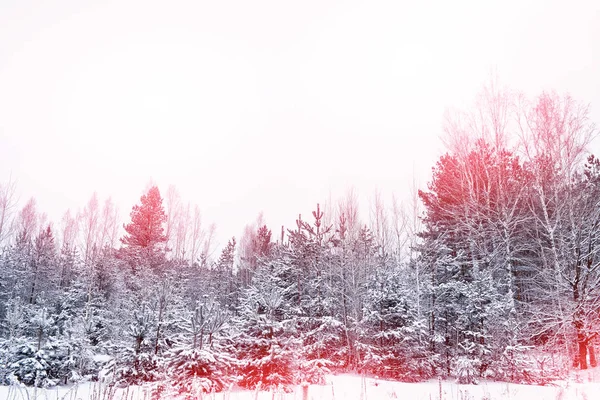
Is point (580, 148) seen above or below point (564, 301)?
above

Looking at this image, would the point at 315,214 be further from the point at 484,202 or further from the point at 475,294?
the point at 484,202

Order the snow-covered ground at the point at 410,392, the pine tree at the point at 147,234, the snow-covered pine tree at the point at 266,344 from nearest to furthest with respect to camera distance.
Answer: the snow-covered ground at the point at 410,392, the snow-covered pine tree at the point at 266,344, the pine tree at the point at 147,234

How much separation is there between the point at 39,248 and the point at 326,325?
2619 centimetres

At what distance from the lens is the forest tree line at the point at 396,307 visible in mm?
14305

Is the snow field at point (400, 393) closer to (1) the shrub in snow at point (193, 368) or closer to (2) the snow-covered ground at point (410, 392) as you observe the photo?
(2) the snow-covered ground at point (410, 392)

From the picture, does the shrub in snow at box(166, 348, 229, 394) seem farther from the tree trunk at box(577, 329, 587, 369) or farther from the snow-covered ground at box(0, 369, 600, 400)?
the tree trunk at box(577, 329, 587, 369)

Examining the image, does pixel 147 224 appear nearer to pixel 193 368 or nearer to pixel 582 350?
pixel 193 368

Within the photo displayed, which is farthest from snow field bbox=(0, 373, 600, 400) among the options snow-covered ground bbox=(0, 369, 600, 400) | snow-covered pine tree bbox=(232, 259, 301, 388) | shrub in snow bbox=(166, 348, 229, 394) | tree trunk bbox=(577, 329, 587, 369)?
tree trunk bbox=(577, 329, 587, 369)

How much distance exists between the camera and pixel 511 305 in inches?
654

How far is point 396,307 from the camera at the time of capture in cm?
Result: 1788

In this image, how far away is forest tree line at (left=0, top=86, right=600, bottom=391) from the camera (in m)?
14.3

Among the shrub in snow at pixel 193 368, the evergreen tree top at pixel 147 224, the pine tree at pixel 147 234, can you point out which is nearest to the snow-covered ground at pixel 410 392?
the shrub in snow at pixel 193 368

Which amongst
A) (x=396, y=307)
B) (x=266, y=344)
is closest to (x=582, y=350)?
(x=396, y=307)

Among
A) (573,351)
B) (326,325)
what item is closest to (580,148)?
(573,351)
